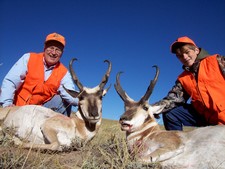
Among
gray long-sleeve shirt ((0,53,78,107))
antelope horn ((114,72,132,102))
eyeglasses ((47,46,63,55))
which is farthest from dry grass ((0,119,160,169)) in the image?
eyeglasses ((47,46,63,55))

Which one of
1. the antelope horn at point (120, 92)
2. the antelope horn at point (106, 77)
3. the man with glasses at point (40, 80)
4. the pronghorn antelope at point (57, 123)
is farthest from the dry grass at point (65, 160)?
the man with glasses at point (40, 80)

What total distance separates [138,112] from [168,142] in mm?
898

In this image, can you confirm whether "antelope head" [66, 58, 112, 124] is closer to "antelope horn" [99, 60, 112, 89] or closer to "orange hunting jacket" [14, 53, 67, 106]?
"antelope horn" [99, 60, 112, 89]

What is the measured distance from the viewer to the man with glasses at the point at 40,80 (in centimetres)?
757

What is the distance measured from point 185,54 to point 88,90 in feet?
7.33

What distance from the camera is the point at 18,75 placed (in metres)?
7.60

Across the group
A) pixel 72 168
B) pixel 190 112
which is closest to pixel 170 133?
pixel 72 168

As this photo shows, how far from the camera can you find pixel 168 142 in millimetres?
4797

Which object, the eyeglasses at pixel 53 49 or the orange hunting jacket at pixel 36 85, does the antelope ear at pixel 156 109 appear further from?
the eyeglasses at pixel 53 49

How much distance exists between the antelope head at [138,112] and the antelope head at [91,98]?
2.23ft

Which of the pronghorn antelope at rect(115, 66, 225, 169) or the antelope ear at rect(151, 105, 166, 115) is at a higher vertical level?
the antelope ear at rect(151, 105, 166, 115)

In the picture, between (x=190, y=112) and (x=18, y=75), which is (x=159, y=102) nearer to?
(x=190, y=112)

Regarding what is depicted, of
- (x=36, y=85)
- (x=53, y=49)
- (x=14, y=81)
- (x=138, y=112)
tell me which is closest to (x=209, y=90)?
(x=138, y=112)

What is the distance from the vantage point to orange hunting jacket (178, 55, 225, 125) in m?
6.15
